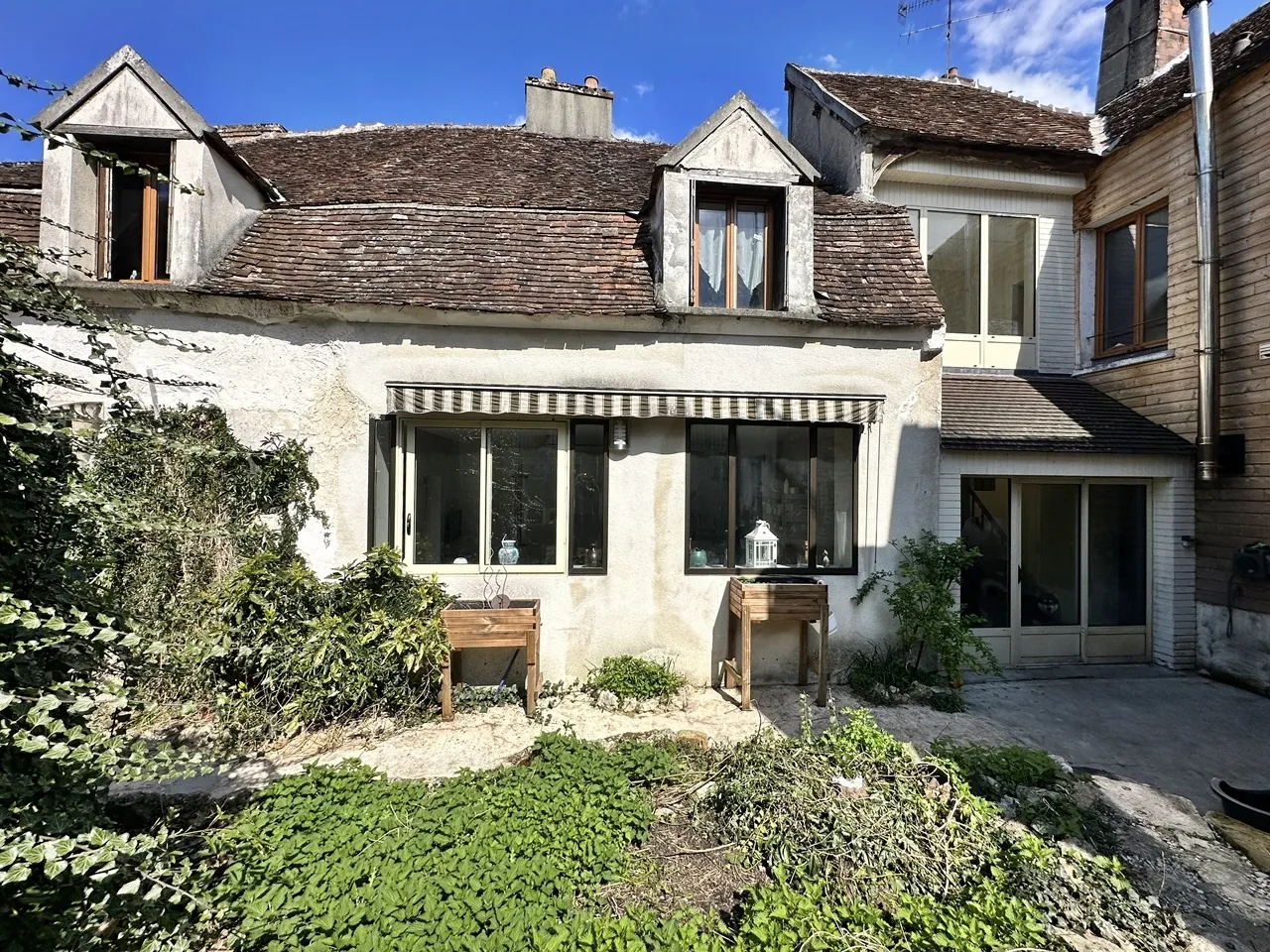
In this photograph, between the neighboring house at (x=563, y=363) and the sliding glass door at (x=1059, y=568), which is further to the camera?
the sliding glass door at (x=1059, y=568)

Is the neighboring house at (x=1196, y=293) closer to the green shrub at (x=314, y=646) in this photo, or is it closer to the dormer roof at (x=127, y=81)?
the green shrub at (x=314, y=646)

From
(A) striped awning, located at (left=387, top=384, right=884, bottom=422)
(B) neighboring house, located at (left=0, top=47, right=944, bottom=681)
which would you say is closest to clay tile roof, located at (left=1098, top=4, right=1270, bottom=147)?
(B) neighboring house, located at (left=0, top=47, right=944, bottom=681)

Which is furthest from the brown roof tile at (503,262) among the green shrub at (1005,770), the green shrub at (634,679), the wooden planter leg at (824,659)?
the green shrub at (1005,770)

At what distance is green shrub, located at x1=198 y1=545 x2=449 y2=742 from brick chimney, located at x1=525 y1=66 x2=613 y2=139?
13.8 metres

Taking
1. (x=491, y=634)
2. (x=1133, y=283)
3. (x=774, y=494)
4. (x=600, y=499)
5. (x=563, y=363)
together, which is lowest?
(x=491, y=634)

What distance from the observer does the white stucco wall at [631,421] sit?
8.85 m

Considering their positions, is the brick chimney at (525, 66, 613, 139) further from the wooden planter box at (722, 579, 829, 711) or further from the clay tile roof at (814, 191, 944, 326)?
the wooden planter box at (722, 579, 829, 711)

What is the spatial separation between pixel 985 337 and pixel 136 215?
55.2 ft

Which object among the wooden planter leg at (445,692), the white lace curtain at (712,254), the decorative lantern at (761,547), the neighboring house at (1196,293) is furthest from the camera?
the neighboring house at (1196,293)

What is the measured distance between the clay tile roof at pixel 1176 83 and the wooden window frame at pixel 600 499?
1300cm

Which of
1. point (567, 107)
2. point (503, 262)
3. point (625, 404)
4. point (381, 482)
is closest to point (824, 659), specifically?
point (625, 404)

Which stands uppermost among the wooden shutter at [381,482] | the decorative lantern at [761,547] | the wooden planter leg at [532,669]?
the wooden shutter at [381,482]

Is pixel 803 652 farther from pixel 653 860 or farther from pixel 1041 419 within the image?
pixel 1041 419

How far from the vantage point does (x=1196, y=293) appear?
10.9m
